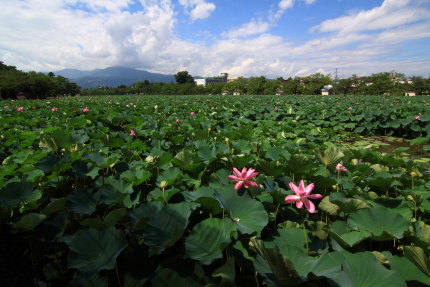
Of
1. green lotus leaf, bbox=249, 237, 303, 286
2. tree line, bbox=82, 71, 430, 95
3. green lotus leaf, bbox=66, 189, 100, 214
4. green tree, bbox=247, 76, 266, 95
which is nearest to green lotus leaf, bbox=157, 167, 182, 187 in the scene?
green lotus leaf, bbox=66, 189, 100, 214

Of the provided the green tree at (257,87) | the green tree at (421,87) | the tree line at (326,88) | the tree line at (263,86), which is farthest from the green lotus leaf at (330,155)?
the green tree at (257,87)

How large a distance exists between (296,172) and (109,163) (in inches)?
49.9

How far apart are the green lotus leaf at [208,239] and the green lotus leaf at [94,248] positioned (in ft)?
0.79

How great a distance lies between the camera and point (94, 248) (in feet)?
2.85

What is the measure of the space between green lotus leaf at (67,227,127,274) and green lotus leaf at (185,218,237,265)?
242mm

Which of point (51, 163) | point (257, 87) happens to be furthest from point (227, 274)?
point (257, 87)

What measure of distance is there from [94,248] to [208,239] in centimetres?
42

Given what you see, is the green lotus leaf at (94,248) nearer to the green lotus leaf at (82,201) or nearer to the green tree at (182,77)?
the green lotus leaf at (82,201)

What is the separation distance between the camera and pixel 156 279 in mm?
750

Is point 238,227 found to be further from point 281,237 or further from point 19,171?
point 19,171

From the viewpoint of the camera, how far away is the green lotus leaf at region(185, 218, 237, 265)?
31.8 inches

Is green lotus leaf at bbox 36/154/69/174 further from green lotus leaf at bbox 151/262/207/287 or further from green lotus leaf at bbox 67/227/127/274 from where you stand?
green lotus leaf at bbox 151/262/207/287

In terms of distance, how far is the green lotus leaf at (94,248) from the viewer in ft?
2.73

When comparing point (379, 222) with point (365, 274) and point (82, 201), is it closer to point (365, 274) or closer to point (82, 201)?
point (365, 274)
